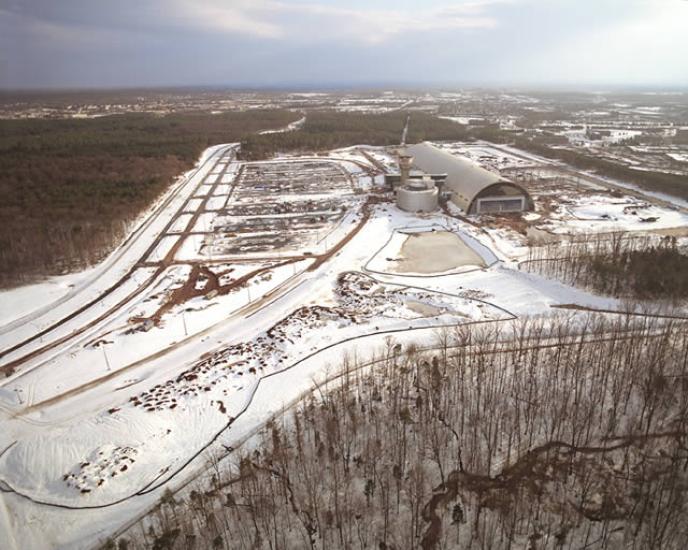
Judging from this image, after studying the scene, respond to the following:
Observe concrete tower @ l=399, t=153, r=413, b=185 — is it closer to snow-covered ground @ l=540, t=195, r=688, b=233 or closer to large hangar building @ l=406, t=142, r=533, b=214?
large hangar building @ l=406, t=142, r=533, b=214

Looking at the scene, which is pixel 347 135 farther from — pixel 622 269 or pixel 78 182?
pixel 622 269

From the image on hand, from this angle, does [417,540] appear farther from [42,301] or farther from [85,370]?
[42,301]

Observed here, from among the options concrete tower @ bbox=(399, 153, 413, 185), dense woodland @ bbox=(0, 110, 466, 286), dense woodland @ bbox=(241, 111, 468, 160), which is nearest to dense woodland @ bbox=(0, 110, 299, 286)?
dense woodland @ bbox=(0, 110, 466, 286)

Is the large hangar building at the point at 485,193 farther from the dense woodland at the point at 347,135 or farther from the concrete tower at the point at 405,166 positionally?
the dense woodland at the point at 347,135

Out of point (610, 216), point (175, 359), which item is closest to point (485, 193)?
point (610, 216)

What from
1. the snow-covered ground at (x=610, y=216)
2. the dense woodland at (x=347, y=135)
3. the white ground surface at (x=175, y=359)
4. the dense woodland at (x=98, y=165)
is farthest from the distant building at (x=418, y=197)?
the dense woodland at (x=347, y=135)

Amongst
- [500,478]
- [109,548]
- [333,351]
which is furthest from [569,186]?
[109,548]

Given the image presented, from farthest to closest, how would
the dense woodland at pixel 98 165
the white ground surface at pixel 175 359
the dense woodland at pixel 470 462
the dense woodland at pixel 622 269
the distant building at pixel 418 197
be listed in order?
the distant building at pixel 418 197 → the dense woodland at pixel 98 165 → the dense woodland at pixel 622 269 → the white ground surface at pixel 175 359 → the dense woodland at pixel 470 462
